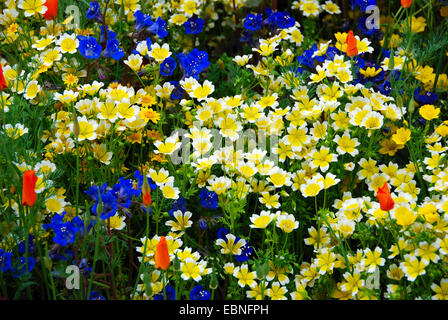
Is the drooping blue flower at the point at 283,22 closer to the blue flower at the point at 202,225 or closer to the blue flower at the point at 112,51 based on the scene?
the blue flower at the point at 112,51

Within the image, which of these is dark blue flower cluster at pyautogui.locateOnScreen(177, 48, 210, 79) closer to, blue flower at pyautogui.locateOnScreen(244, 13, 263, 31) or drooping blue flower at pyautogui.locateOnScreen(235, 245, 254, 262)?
blue flower at pyautogui.locateOnScreen(244, 13, 263, 31)

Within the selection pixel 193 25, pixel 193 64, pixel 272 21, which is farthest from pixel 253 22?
pixel 193 64

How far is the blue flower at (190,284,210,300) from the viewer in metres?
1.67

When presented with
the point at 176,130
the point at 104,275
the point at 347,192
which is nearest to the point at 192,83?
the point at 176,130

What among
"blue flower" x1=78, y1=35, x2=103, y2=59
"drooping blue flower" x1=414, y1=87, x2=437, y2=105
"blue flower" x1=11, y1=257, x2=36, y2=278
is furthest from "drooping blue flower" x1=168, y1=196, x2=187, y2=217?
"drooping blue flower" x1=414, y1=87, x2=437, y2=105

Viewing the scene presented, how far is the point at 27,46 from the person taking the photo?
267 centimetres

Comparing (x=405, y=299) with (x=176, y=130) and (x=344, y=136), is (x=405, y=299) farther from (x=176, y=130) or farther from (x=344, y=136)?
(x=176, y=130)

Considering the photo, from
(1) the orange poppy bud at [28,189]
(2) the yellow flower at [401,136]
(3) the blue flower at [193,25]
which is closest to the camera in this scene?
(1) the orange poppy bud at [28,189]

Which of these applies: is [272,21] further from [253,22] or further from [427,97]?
[427,97]

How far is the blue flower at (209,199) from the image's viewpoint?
1.93 meters

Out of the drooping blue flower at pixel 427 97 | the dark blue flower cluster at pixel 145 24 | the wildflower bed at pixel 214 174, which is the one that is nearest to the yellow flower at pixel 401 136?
the wildflower bed at pixel 214 174

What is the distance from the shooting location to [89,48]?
2.23 meters

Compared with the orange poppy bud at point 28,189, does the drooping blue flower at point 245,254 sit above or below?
below
